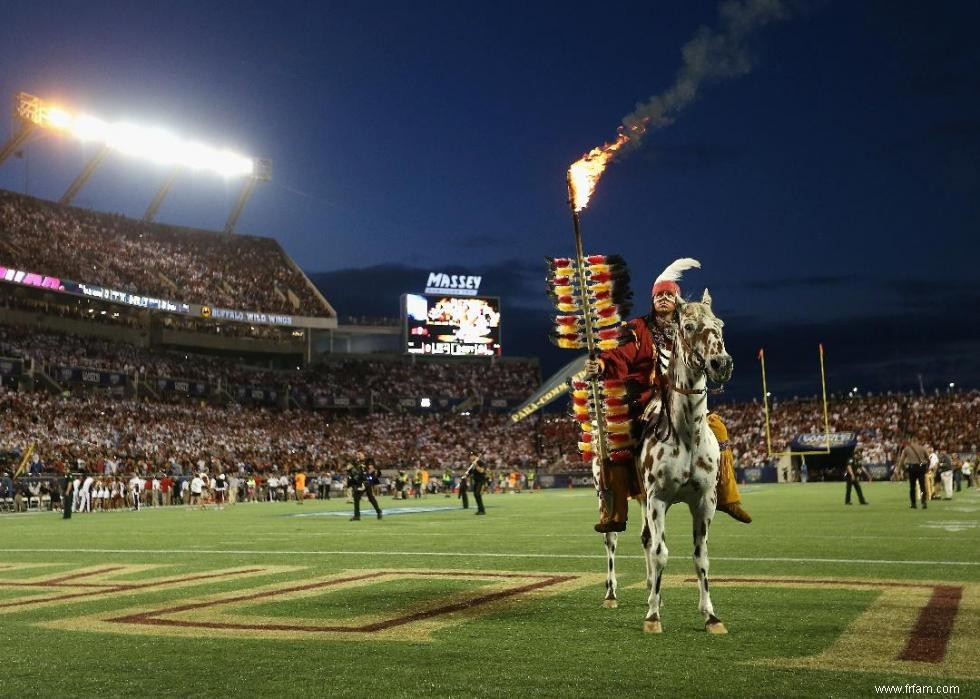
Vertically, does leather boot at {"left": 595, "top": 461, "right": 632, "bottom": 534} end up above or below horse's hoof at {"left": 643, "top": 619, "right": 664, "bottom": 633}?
above

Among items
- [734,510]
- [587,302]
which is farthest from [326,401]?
[734,510]

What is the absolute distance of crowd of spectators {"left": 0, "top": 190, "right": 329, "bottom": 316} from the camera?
61.8 metres

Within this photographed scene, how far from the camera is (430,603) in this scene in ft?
30.7

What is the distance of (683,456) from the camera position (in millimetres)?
7754

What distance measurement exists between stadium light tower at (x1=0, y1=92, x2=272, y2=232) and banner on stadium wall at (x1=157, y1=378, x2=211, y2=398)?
53.0 feet

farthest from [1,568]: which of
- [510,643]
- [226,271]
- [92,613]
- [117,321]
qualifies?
[226,271]

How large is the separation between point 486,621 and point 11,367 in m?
52.7

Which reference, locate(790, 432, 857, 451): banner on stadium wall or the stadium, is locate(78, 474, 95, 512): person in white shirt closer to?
the stadium

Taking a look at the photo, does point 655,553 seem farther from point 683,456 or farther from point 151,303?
point 151,303

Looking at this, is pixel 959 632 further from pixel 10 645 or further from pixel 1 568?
pixel 1 568

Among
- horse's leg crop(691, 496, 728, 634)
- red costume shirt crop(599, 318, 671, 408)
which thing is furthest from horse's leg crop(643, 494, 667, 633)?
red costume shirt crop(599, 318, 671, 408)

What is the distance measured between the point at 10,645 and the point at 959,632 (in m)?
7.28

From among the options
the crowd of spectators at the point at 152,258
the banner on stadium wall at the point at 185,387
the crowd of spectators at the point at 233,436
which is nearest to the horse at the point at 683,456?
the crowd of spectators at the point at 233,436

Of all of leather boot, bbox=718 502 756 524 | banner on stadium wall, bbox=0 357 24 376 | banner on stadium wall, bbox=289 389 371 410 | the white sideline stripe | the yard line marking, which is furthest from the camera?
banner on stadium wall, bbox=289 389 371 410
